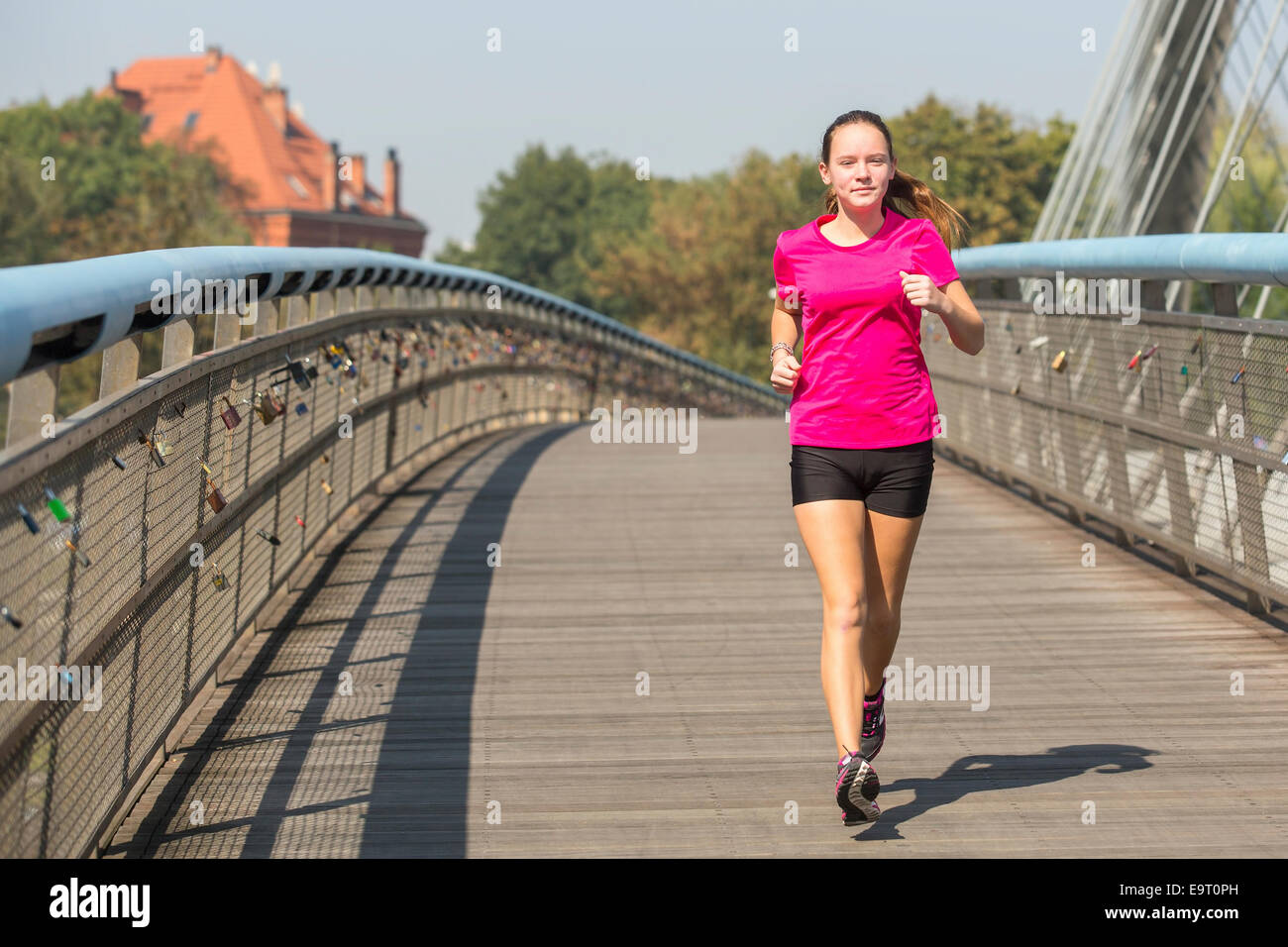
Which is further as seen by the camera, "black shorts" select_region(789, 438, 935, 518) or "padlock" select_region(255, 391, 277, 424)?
"padlock" select_region(255, 391, 277, 424)

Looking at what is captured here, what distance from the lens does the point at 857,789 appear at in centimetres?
456

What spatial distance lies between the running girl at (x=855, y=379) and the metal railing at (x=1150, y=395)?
184cm

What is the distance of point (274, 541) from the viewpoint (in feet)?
21.6

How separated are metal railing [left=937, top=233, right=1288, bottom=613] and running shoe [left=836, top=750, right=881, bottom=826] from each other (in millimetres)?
2519

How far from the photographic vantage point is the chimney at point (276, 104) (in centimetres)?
12531

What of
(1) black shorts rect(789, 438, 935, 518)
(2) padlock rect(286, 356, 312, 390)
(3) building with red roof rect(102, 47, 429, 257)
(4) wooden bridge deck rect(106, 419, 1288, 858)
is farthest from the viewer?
(3) building with red roof rect(102, 47, 429, 257)

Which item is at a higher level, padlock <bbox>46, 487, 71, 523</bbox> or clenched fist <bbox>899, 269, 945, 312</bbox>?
clenched fist <bbox>899, 269, 945, 312</bbox>

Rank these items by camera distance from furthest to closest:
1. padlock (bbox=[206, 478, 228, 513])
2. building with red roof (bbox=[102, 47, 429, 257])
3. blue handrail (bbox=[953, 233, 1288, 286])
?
building with red roof (bbox=[102, 47, 429, 257])
blue handrail (bbox=[953, 233, 1288, 286])
padlock (bbox=[206, 478, 228, 513])

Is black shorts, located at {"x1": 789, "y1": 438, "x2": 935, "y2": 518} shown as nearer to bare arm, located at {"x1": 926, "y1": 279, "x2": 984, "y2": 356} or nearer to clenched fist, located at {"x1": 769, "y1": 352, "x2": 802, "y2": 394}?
clenched fist, located at {"x1": 769, "y1": 352, "x2": 802, "y2": 394}

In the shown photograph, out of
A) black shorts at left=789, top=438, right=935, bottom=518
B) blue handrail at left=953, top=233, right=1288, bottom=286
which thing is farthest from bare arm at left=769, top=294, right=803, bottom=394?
blue handrail at left=953, top=233, right=1288, bottom=286

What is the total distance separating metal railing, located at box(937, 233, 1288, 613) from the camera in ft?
22.6

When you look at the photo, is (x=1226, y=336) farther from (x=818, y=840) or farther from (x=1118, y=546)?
(x=818, y=840)

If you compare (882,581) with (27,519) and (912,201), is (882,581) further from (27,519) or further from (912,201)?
(27,519)

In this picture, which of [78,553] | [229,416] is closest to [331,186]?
[229,416]
